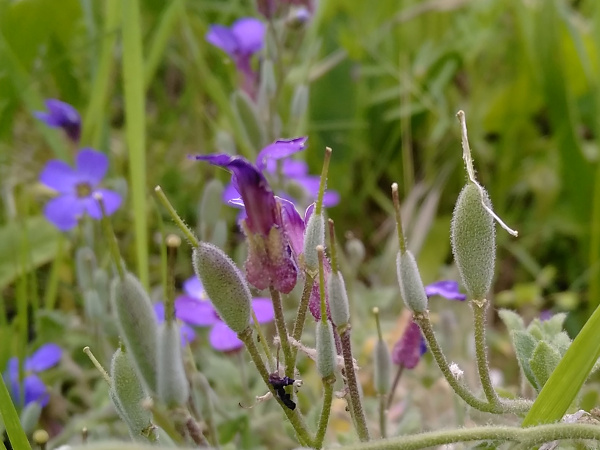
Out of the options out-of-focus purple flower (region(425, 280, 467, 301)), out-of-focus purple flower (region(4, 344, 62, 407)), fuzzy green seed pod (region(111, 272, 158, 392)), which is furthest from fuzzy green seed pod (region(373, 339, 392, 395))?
out-of-focus purple flower (region(4, 344, 62, 407))

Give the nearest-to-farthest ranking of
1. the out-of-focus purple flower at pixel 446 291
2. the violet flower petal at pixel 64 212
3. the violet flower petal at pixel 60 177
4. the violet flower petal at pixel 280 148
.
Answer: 1. the violet flower petal at pixel 280 148
2. the out-of-focus purple flower at pixel 446 291
3. the violet flower petal at pixel 64 212
4. the violet flower petal at pixel 60 177

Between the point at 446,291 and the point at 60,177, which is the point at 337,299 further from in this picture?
the point at 60,177

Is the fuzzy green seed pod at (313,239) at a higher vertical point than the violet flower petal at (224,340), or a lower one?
higher

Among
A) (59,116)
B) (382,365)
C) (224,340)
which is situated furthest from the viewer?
(59,116)

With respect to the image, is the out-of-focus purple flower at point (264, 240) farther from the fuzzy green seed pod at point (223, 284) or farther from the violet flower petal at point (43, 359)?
the violet flower petal at point (43, 359)

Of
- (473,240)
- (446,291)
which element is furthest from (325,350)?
(446,291)

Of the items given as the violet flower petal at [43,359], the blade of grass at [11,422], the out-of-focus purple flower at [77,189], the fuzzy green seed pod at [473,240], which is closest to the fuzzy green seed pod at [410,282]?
the fuzzy green seed pod at [473,240]
